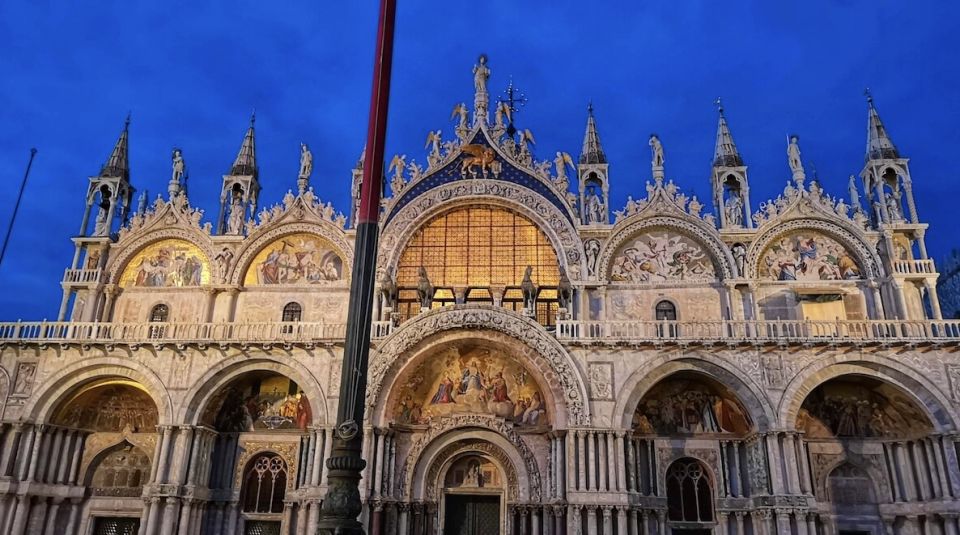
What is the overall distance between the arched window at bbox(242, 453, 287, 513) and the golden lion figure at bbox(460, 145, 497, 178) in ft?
40.2

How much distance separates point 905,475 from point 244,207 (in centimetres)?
2437

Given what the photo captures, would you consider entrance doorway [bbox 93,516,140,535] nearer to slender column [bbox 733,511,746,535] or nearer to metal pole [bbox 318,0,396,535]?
metal pole [bbox 318,0,396,535]

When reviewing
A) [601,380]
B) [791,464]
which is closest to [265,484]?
[601,380]

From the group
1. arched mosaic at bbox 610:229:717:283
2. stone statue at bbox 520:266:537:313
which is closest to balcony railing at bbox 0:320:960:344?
stone statue at bbox 520:266:537:313

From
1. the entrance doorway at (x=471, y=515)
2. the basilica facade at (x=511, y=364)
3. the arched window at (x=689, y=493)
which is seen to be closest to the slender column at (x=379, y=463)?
the basilica facade at (x=511, y=364)

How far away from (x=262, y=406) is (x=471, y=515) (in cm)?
804

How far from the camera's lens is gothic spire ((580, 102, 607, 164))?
2588cm

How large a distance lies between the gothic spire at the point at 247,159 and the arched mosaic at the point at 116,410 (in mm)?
8989

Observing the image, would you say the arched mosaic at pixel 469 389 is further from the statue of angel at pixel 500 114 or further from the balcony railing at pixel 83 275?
the balcony railing at pixel 83 275

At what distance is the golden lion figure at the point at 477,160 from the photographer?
1020 inches

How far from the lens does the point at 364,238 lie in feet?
41.1

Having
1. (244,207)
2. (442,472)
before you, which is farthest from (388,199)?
(442,472)

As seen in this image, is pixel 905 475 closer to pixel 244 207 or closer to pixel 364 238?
pixel 364 238

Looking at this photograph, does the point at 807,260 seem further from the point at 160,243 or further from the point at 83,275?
the point at 83,275
